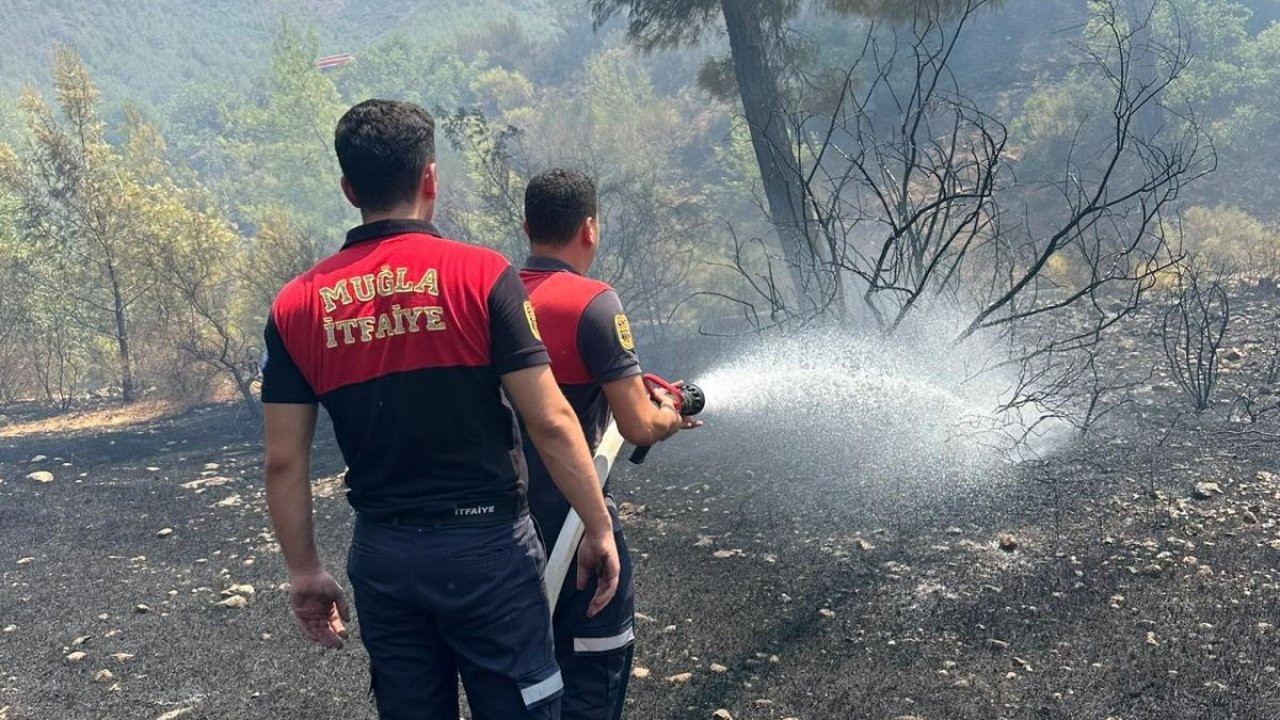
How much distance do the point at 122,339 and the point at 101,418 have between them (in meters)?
1.86

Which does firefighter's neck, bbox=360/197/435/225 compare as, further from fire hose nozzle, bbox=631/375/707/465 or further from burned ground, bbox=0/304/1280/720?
burned ground, bbox=0/304/1280/720

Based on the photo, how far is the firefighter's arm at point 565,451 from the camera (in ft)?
7.07

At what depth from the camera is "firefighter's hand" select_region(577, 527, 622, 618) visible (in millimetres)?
2371

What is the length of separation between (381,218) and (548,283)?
592 millimetres

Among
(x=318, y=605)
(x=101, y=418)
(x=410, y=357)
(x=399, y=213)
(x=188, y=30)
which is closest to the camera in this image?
(x=410, y=357)

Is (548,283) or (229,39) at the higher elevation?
(229,39)

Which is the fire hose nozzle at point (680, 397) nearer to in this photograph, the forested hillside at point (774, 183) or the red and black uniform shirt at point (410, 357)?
the red and black uniform shirt at point (410, 357)

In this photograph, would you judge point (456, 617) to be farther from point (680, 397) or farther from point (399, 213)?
point (680, 397)

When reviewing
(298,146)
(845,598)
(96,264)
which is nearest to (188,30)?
(298,146)

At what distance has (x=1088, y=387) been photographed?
7934 millimetres

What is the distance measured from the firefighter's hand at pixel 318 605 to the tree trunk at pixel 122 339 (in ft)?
50.6

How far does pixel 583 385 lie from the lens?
2.69 meters

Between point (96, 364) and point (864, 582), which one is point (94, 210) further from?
point (864, 582)

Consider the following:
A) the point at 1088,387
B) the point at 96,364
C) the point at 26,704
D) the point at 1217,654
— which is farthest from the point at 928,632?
the point at 96,364
